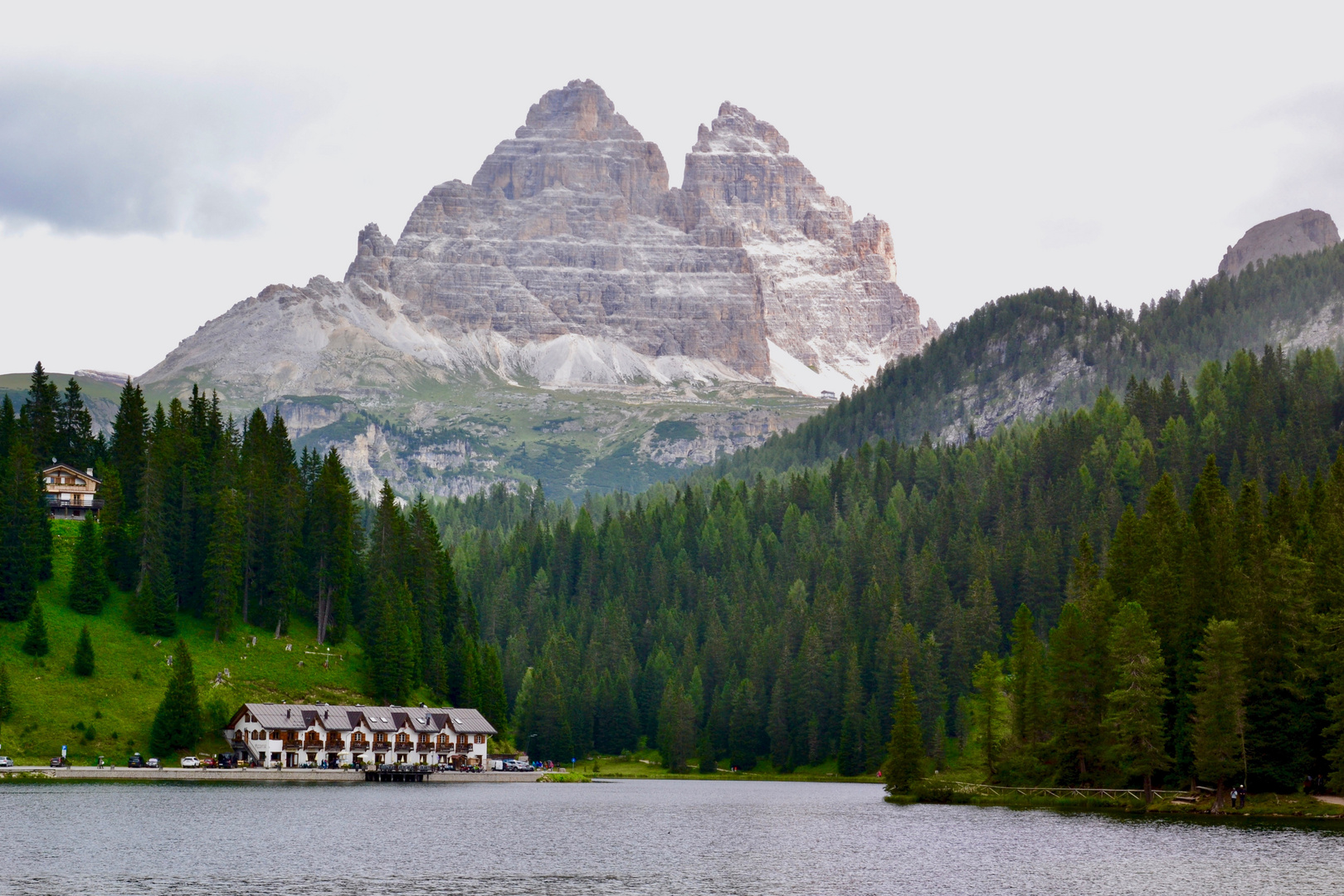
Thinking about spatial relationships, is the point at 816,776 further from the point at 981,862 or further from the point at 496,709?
the point at 981,862

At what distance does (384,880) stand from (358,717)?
85.6m

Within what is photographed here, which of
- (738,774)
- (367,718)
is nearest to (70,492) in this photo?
(367,718)

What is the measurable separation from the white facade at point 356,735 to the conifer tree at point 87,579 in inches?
810

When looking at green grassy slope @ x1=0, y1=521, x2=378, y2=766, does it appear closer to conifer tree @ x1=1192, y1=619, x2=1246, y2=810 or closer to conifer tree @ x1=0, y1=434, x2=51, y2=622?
conifer tree @ x1=0, y1=434, x2=51, y2=622

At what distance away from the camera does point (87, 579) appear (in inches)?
6511

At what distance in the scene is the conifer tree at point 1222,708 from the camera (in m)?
111

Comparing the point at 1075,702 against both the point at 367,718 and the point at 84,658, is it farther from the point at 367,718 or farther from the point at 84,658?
the point at 84,658

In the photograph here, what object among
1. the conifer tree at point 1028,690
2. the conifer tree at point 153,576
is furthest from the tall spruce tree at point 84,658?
the conifer tree at point 1028,690

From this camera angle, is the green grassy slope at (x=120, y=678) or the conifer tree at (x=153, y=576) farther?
the conifer tree at (x=153, y=576)

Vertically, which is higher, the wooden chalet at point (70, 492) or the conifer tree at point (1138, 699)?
the wooden chalet at point (70, 492)

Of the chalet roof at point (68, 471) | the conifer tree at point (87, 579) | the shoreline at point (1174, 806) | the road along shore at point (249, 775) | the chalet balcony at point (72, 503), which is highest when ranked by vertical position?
the chalet roof at point (68, 471)

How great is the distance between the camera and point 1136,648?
118m

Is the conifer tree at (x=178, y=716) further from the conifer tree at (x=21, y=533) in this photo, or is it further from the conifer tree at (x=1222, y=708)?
the conifer tree at (x=1222, y=708)

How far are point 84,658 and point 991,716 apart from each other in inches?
3295
